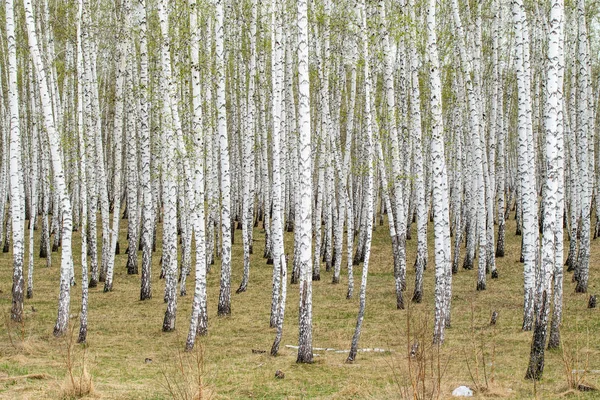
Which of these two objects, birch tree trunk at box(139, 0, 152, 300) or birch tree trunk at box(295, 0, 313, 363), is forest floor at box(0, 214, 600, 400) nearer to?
birch tree trunk at box(295, 0, 313, 363)

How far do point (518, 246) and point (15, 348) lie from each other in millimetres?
20024

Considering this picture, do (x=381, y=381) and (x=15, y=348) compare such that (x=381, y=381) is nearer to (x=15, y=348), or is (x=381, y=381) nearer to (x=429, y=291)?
(x=15, y=348)

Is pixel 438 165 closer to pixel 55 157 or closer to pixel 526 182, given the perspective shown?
pixel 526 182

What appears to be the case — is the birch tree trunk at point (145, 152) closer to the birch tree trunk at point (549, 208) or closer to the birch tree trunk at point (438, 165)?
the birch tree trunk at point (438, 165)

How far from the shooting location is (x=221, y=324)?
14523 millimetres

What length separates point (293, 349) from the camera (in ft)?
39.4

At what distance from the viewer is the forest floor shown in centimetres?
835

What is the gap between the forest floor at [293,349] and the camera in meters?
8.35

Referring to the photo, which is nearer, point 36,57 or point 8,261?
point 36,57

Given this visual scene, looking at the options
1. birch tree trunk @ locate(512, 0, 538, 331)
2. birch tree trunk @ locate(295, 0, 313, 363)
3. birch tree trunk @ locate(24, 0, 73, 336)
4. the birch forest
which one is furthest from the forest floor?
birch tree trunk @ locate(24, 0, 73, 336)

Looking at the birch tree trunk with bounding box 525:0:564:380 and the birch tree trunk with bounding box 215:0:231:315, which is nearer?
the birch tree trunk with bounding box 525:0:564:380

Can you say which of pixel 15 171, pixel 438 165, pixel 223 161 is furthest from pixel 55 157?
pixel 438 165

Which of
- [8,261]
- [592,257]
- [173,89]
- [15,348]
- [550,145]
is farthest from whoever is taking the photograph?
[8,261]

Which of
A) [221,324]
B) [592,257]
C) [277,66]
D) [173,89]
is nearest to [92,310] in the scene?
[221,324]
